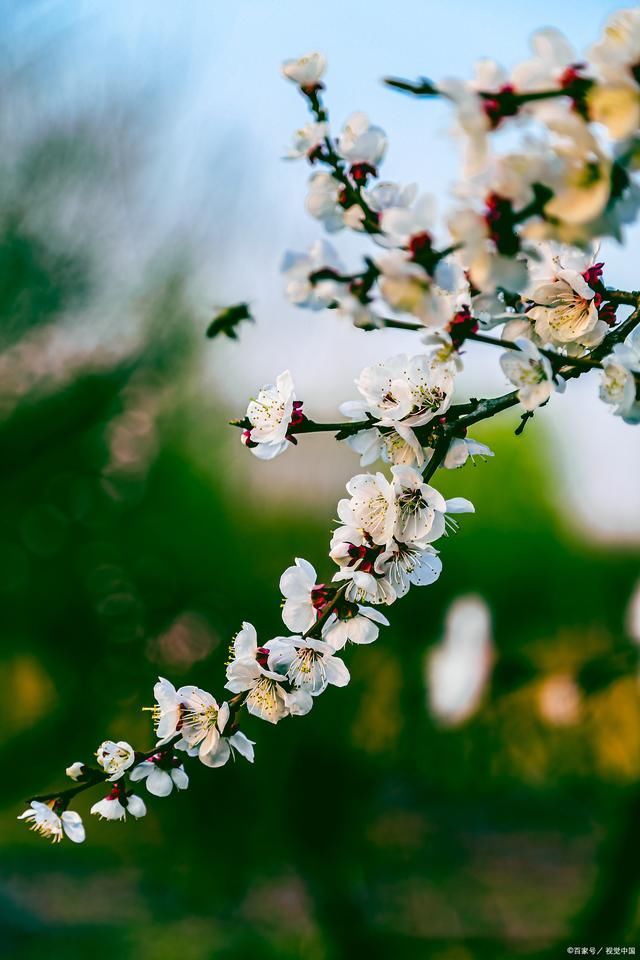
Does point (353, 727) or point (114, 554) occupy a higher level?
point (114, 554)

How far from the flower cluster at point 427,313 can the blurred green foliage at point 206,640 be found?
593 cm

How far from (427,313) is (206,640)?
7.09 m

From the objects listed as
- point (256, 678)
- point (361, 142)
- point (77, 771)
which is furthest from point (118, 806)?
point (361, 142)

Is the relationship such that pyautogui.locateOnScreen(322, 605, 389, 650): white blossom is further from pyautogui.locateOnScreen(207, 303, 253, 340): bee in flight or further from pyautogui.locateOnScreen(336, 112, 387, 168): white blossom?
pyautogui.locateOnScreen(336, 112, 387, 168): white blossom

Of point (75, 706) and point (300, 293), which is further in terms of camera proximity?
point (75, 706)

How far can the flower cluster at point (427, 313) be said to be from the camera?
538 mm

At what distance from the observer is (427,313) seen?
25.7 inches

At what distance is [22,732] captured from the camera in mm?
7754

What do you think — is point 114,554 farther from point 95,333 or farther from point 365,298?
point 365,298

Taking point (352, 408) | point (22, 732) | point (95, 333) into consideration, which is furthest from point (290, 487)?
point (352, 408)

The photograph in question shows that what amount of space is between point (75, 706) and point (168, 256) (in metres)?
4.30

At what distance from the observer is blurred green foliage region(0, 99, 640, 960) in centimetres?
743

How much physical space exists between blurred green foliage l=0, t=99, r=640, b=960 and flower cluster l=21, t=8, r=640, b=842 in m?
5.93

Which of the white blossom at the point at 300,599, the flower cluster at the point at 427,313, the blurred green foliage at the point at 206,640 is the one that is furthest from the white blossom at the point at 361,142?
the blurred green foliage at the point at 206,640
